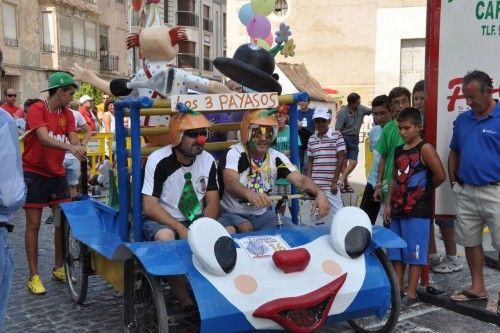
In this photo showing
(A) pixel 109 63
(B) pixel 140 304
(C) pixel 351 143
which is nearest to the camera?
(B) pixel 140 304

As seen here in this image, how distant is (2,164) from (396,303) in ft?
7.99

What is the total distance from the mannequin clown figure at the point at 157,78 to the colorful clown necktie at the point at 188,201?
0.81 m

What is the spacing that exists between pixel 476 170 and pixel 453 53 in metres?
1.02

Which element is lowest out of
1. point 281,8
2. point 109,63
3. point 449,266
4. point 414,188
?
point 449,266

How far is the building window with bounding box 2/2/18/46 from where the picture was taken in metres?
24.5

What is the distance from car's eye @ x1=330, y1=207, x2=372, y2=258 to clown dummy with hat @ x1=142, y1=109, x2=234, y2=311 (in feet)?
2.56

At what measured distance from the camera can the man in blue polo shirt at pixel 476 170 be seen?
4.14m

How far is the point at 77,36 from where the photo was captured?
29.9 metres

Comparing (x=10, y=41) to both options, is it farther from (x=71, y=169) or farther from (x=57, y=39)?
(x=71, y=169)

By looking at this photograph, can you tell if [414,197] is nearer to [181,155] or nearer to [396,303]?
[396,303]

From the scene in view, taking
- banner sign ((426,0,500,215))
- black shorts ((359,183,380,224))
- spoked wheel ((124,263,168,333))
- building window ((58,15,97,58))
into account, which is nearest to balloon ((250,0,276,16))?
banner sign ((426,0,500,215))

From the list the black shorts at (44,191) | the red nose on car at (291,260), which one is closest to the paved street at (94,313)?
the black shorts at (44,191)

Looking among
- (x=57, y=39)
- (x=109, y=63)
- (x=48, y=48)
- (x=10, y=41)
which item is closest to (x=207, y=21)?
(x=109, y=63)

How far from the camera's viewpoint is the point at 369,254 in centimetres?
357
